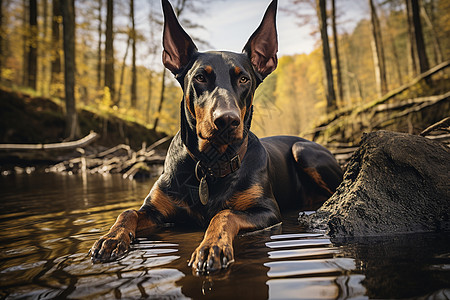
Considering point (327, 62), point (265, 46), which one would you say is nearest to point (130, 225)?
point (265, 46)

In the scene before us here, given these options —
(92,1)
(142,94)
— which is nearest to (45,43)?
(92,1)

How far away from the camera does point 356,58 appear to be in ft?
132

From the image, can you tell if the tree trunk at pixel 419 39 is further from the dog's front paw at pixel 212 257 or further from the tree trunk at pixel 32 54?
the tree trunk at pixel 32 54

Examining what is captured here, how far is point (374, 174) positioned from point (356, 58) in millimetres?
42303

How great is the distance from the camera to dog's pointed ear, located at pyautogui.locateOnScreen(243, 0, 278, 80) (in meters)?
3.27

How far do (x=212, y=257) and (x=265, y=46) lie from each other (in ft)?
7.93

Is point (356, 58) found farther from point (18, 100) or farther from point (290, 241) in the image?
point (290, 241)

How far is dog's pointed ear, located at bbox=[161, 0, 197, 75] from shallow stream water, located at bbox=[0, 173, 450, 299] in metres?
1.60

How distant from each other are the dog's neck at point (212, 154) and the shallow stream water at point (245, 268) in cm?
57

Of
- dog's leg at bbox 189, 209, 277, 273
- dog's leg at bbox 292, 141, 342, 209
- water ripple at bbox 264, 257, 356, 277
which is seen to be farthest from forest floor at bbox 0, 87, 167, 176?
water ripple at bbox 264, 257, 356, 277

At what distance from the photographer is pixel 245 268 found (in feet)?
5.42

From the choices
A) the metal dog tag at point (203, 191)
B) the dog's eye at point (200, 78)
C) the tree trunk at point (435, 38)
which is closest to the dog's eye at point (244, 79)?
the dog's eye at point (200, 78)

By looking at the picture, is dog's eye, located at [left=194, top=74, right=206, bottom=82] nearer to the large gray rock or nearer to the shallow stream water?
the shallow stream water

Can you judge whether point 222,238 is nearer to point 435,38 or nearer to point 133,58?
point 133,58
